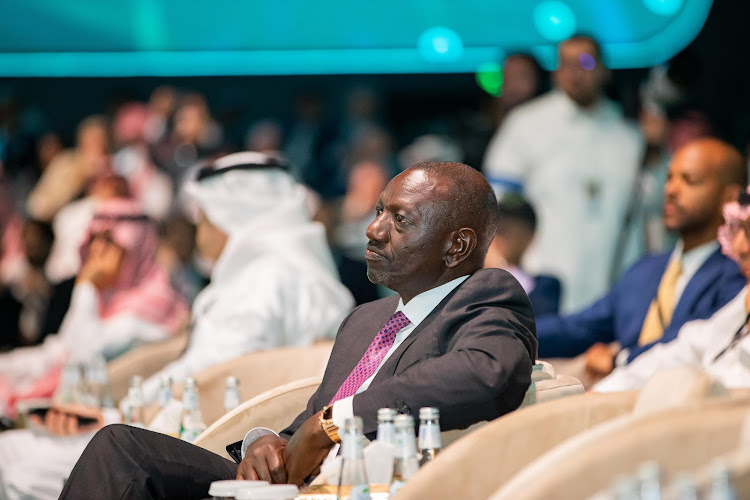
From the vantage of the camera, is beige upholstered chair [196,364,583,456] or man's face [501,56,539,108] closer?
beige upholstered chair [196,364,583,456]

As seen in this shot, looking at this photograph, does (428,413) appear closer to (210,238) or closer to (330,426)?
(330,426)

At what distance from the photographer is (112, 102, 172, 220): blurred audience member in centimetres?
802

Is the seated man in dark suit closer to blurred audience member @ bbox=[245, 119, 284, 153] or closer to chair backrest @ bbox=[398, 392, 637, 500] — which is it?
chair backrest @ bbox=[398, 392, 637, 500]

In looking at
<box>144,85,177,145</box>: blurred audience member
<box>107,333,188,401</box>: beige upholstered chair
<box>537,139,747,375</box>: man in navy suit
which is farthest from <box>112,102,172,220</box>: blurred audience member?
<box>537,139,747,375</box>: man in navy suit

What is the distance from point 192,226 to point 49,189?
198cm

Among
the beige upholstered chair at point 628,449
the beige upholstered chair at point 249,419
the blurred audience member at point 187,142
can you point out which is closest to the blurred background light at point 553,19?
the blurred audience member at point 187,142

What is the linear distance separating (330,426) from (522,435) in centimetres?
45

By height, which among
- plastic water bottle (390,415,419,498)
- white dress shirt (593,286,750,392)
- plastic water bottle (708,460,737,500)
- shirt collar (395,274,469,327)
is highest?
shirt collar (395,274,469,327)

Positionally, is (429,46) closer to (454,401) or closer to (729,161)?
(729,161)

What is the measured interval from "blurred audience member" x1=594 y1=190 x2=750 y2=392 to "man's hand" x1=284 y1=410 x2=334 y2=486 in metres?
1.53

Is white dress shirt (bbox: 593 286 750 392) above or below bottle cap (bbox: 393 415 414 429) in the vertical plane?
below

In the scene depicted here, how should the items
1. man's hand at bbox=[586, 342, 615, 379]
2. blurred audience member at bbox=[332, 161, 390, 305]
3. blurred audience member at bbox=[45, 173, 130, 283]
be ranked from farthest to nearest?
blurred audience member at bbox=[45, 173, 130, 283], blurred audience member at bbox=[332, 161, 390, 305], man's hand at bbox=[586, 342, 615, 379]

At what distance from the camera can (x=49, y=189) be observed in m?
8.49

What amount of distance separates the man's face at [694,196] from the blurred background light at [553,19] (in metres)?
4.66
